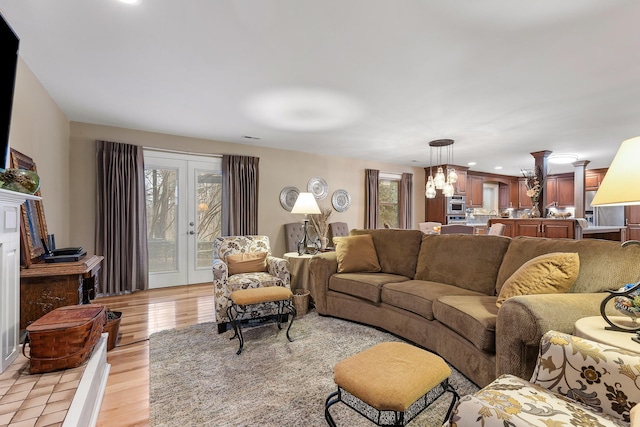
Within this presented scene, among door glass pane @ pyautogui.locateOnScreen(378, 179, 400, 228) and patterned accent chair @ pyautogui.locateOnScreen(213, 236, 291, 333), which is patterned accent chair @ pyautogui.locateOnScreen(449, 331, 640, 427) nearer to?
patterned accent chair @ pyautogui.locateOnScreen(213, 236, 291, 333)

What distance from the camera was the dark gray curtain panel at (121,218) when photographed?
4.23m

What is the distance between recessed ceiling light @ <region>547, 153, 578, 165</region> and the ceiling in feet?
5.32

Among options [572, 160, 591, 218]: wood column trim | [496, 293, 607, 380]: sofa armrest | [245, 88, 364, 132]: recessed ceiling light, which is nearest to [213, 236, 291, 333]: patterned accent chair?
[245, 88, 364, 132]: recessed ceiling light

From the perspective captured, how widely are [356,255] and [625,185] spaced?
2.39 m

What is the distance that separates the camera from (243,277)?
3.12 m

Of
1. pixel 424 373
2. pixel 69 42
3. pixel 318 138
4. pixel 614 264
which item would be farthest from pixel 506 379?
pixel 318 138

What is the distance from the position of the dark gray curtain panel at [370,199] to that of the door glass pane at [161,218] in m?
3.99

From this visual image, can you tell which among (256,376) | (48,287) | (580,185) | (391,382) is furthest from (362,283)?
(580,185)

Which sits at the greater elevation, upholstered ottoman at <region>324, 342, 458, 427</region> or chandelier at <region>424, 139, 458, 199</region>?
chandelier at <region>424, 139, 458, 199</region>

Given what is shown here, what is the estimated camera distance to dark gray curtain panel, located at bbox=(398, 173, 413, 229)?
751cm

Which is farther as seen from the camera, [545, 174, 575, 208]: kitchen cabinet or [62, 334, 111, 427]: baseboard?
[545, 174, 575, 208]: kitchen cabinet

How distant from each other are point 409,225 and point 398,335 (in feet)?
16.9

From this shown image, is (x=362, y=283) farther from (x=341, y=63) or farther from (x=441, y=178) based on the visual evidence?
(x=441, y=178)

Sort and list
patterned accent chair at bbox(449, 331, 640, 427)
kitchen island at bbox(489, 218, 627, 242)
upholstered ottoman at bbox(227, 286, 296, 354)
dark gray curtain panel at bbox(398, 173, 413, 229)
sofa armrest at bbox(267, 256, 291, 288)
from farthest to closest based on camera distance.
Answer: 1. dark gray curtain panel at bbox(398, 173, 413, 229)
2. kitchen island at bbox(489, 218, 627, 242)
3. sofa armrest at bbox(267, 256, 291, 288)
4. upholstered ottoman at bbox(227, 286, 296, 354)
5. patterned accent chair at bbox(449, 331, 640, 427)
